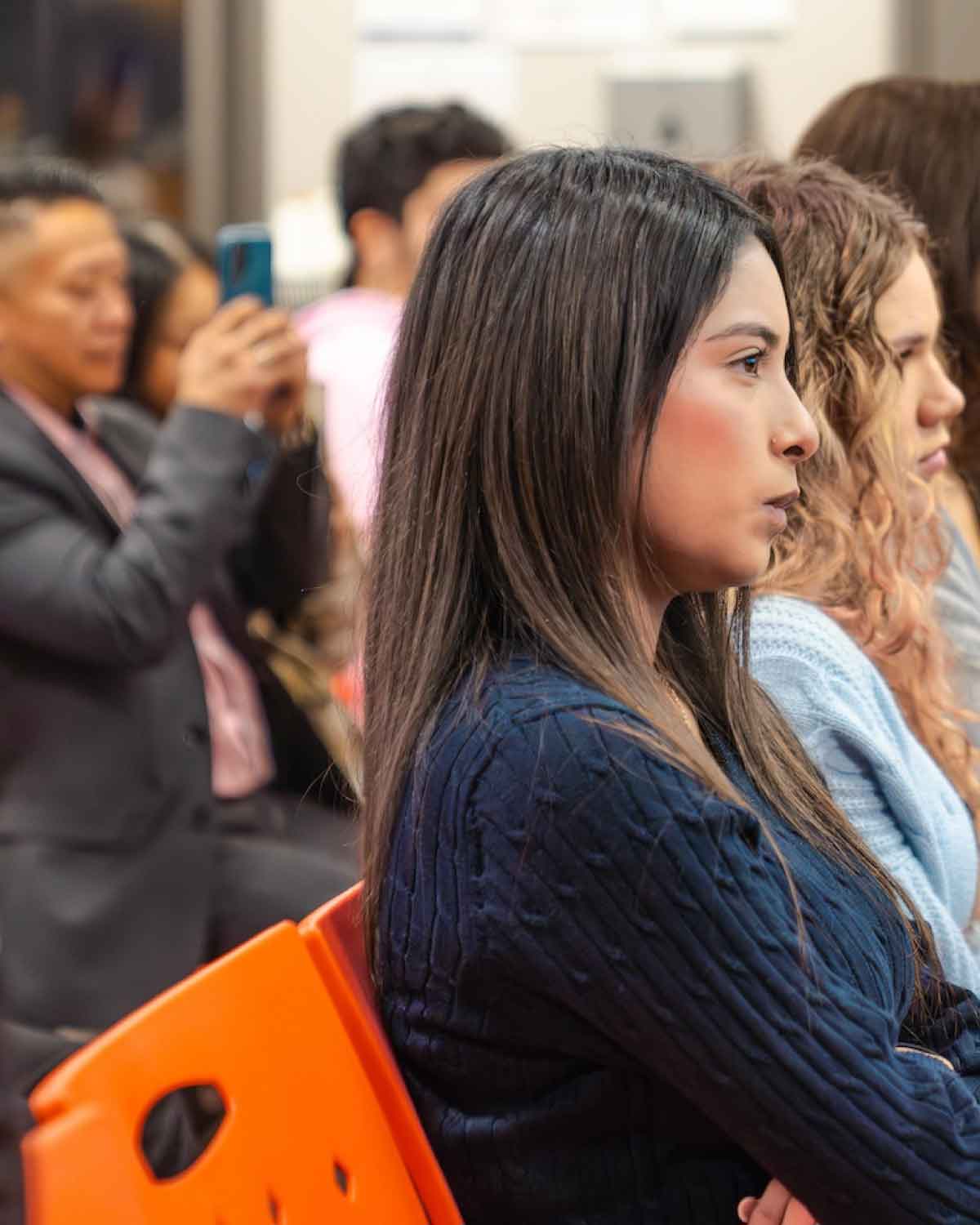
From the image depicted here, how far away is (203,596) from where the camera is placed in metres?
2.46

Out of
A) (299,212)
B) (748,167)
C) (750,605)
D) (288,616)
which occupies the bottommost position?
(288,616)

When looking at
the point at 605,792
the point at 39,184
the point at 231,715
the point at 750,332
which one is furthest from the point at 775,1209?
the point at 39,184

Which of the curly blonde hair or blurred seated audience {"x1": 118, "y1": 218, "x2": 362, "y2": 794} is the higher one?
the curly blonde hair

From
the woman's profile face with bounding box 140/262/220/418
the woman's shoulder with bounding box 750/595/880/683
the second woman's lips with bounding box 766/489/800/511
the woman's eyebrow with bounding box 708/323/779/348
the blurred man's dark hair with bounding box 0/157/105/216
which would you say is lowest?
the woman's profile face with bounding box 140/262/220/418

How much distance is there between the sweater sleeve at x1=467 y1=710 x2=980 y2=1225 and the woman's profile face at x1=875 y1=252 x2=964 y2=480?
66 centimetres

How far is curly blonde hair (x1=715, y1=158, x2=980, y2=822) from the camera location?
148 cm

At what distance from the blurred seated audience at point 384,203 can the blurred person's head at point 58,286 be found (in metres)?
0.46

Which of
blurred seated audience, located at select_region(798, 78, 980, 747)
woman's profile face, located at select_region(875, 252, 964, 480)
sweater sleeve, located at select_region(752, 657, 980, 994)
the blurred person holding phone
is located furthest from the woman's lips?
the blurred person holding phone

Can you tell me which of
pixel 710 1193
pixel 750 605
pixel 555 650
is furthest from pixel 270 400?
pixel 710 1193

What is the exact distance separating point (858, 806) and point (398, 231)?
1.86 metres

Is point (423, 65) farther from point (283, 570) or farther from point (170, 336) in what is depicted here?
point (283, 570)

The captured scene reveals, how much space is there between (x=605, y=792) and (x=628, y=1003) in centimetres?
12

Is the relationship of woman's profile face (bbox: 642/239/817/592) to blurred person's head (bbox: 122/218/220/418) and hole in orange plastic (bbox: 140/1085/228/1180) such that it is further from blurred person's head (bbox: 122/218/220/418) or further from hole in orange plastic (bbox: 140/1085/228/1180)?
blurred person's head (bbox: 122/218/220/418)

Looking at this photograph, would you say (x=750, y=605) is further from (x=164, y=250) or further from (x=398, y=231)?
(x=164, y=250)
